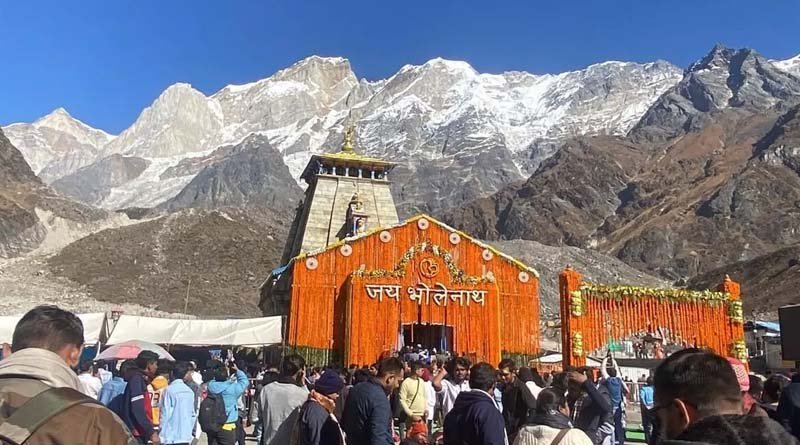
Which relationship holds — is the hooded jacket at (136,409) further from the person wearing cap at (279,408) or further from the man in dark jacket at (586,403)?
the man in dark jacket at (586,403)

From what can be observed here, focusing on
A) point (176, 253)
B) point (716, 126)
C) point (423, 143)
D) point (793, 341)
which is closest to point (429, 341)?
point (793, 341)

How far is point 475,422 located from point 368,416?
84 centimetres

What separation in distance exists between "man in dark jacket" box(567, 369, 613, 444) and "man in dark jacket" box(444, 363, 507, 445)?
6.24 ft

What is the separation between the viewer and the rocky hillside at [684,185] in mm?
77250

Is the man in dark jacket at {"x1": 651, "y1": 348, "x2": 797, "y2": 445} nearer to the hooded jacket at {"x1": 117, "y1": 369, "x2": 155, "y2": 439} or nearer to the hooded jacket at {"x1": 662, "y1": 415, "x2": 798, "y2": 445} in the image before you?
the hooded jacket at {"x1": 662, "y1": 415, "x2": 798, "y2": 445}

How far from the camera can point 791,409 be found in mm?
4352

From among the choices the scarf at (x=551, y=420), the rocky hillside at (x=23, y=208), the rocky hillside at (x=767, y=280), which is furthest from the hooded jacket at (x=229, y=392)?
the rocky hillside at (x=23, y=208)

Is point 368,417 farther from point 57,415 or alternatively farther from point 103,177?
point 103,177

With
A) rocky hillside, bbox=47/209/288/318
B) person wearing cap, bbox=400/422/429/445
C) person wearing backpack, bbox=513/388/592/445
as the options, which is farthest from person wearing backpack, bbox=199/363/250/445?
rocky hillside, bbox=47/209/288/318

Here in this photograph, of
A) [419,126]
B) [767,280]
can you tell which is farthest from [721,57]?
[767,280]

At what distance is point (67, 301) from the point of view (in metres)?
40.3

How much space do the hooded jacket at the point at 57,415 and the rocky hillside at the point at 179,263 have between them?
40690mm

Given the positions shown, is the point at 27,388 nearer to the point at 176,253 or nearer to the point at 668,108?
the point at 176,253

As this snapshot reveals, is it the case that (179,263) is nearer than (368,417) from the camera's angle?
No
